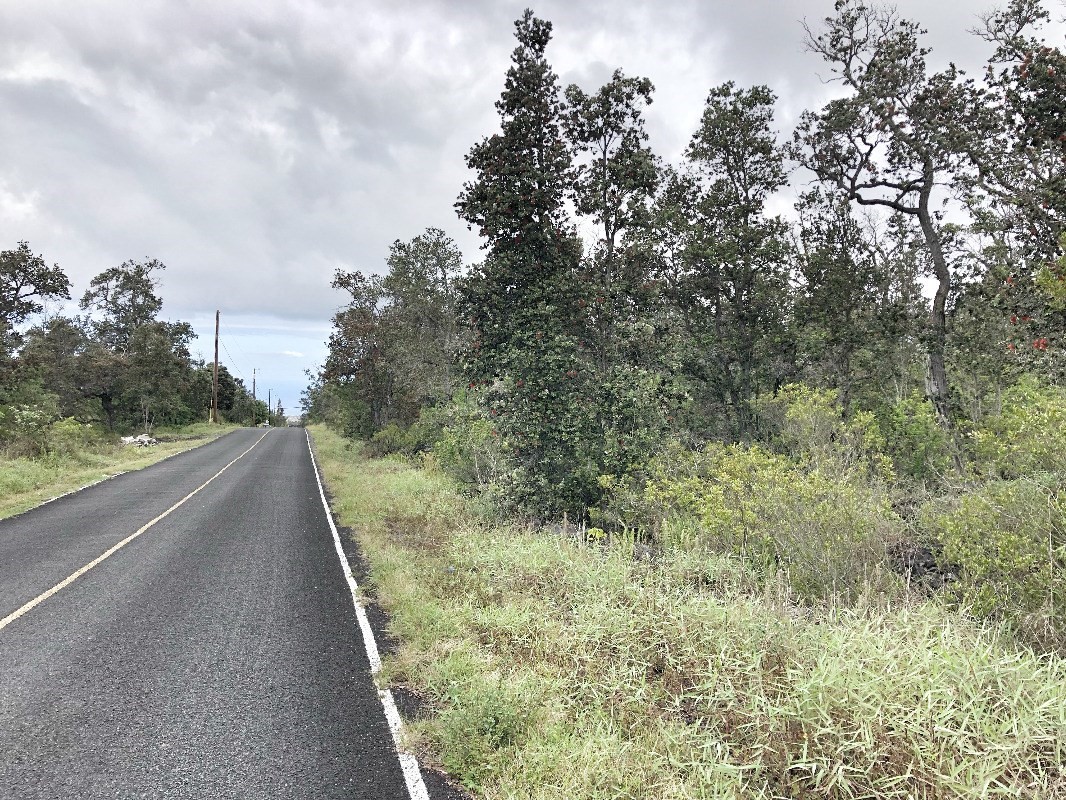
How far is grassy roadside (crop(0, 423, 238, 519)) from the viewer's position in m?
13.3

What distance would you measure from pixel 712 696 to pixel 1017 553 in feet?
10.4

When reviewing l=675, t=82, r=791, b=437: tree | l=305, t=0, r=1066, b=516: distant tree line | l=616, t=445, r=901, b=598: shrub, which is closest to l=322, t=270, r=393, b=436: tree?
l=305, t=0, r=1066, b=516: distant tree line

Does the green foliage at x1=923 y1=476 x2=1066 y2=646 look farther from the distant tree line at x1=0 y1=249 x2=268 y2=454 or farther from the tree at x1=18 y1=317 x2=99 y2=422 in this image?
the tree at x1=18 y1=317 x2=99 y2=422

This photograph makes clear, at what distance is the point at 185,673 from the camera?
4.89 meters

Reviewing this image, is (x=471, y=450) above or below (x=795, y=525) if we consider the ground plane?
above

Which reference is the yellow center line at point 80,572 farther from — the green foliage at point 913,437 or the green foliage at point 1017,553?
the green foliage at point 913,437

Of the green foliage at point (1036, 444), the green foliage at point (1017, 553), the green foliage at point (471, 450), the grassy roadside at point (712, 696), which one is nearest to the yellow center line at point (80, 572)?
the grassy roadside at point (712, 696)

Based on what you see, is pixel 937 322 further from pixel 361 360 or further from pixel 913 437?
pixel 361 360

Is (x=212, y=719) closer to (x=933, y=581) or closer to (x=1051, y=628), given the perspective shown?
(x=1051, y=628)

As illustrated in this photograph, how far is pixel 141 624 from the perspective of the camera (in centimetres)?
598

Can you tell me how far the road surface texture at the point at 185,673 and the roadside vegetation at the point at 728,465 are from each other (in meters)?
0.66

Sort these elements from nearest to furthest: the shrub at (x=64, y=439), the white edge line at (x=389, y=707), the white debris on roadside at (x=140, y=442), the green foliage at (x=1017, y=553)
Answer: the white edge line at (x=389, y=707)
the green foliage at (x=1017, y=553)
the shrub at (x=64, y=439)
the white debris on roadside at (x=140, y=442)

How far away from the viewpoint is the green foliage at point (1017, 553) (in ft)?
15.0

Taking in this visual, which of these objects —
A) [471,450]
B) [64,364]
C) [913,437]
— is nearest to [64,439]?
[471,450]
